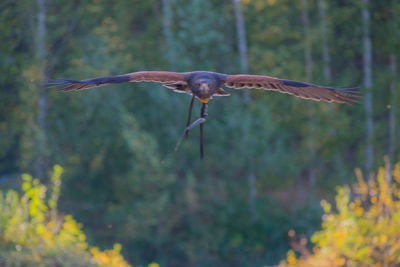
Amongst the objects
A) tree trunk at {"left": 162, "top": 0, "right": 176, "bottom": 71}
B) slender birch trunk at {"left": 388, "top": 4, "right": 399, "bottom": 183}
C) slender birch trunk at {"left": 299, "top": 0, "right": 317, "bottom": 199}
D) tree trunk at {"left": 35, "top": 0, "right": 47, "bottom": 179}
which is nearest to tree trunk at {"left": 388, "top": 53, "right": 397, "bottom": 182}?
slender birch trunk at {"left": 388, "top": 4, "right": 399, "bottom": 183}

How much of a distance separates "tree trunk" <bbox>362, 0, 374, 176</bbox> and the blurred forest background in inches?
2.3

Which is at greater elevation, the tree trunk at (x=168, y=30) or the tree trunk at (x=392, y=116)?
the tree trunk at (x=168, y=30)

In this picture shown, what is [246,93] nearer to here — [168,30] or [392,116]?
[168,30]

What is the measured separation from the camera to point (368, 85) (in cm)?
2056

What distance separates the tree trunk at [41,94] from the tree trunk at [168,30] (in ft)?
12.3

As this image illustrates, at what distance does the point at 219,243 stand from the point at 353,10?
838 centimetres

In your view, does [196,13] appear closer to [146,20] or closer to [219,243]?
[146,20]

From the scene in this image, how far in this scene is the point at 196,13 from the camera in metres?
19.8

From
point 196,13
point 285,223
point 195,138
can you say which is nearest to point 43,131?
point 195,138

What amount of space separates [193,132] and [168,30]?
145 inches

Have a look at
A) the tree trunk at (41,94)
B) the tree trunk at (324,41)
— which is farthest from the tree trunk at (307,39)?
the tree trunk at (41,94)

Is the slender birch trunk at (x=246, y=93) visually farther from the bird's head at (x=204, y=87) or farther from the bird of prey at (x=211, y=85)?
the bird's head at (x=204, y=87)

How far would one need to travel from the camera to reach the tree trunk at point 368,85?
793 inches

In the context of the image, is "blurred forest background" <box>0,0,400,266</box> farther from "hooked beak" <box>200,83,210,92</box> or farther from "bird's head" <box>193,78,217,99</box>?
"hooked beak" <box>200,83,210,92</box>
